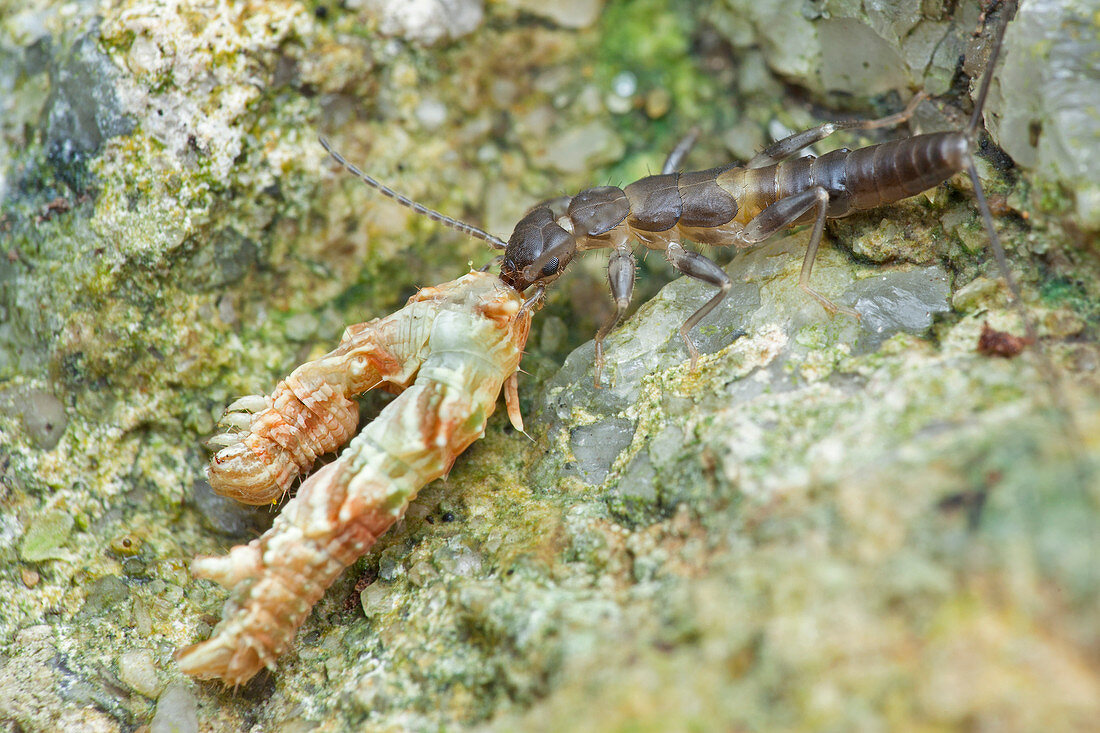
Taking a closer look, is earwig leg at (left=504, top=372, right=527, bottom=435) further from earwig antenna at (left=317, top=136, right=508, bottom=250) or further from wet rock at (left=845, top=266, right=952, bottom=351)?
wet rock at (left=845, top=266, right=952, bottom=351)

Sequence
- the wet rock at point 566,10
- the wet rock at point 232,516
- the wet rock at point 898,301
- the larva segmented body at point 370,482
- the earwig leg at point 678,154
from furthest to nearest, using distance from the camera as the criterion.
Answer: the wet rock at point 566,10, the earwig leg at point 678,154, the wet rock at point 232,516, the wet rock at point 898,301, the larva segmented body at point 370,482

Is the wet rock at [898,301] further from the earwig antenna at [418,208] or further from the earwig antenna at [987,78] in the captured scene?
the earwig antenna at [418,208]

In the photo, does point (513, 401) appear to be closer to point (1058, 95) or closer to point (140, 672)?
point (140, 672)

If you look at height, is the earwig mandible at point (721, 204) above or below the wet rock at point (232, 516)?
above

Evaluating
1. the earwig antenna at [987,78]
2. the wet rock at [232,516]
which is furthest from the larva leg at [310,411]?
the earwig antenna at [987,78]

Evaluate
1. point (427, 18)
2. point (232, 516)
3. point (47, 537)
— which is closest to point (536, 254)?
point (427, 18)

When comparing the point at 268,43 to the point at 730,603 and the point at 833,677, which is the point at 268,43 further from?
the point at 833,677
